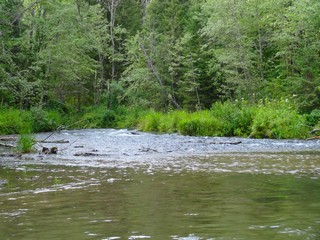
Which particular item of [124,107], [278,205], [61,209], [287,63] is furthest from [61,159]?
[124,107]

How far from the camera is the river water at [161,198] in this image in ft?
17.1

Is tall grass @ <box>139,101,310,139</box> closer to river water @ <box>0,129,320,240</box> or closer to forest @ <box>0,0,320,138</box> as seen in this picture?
forest @ <box>0,0,320,138</box>

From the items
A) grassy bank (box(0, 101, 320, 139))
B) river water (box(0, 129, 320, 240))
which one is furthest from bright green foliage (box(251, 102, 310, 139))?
river water (box(0, 129, 320, 240))

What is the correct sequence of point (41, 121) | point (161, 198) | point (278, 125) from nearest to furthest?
1. point (161, 198)
2. point (278, 125)
3. point (41, 121)

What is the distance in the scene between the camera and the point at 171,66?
4097 cm

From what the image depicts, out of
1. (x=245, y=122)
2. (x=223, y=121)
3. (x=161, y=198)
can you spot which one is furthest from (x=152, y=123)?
(x=161, y=198)

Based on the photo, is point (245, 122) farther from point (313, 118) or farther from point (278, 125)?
point (313, 118)

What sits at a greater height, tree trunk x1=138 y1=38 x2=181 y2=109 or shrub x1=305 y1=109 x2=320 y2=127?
tree trunk x1=138 y1=38 x2=181 y2=109

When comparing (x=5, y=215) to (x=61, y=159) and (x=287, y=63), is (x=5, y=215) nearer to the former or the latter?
(x=61, y=159)

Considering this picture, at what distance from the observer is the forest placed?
2439cm

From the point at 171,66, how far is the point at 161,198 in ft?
113

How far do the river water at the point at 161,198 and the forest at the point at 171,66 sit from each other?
305 inches

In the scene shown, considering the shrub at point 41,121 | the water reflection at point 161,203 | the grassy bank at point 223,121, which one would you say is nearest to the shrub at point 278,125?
the grassy bank at point 223,121

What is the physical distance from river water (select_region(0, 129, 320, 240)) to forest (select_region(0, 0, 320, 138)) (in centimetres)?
774
